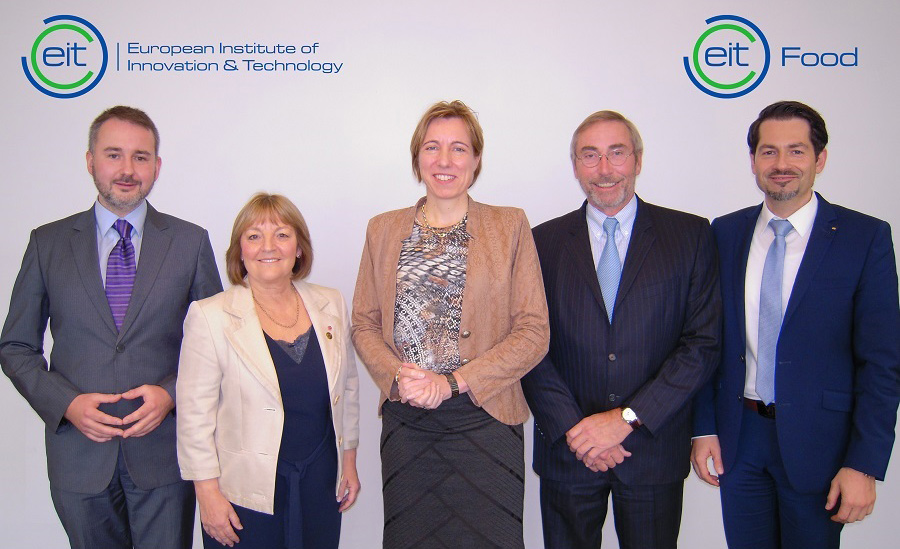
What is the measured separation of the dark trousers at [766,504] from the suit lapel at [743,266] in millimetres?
346

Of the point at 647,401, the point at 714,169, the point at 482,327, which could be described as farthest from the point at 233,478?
the point at 714,169

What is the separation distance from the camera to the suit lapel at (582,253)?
7.75 ft

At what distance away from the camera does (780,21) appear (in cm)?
351

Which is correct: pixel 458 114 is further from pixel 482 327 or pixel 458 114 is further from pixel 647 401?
pixel 647 401

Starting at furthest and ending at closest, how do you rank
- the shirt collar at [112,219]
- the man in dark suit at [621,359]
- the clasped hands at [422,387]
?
the shirt collar at [112,219] < the man in dark suit at [621,359] < the clasped hands at [422,387]

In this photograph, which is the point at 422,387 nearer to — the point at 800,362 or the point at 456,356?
the point at 456,356

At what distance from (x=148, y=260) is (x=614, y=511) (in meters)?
2.01

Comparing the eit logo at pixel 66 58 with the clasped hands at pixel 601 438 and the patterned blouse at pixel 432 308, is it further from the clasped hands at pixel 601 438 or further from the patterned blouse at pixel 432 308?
the clasped hands at pixel 601 438

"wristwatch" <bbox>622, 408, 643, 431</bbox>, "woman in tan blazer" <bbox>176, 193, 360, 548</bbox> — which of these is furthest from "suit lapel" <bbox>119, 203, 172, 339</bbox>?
"wristwatch" <bbox>622, 408, 643, 431</bbox>

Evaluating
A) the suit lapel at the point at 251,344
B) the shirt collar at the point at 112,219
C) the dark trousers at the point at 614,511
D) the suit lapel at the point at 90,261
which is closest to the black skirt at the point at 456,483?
the dark trousers at the point at 614,511

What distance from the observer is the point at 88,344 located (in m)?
2.40

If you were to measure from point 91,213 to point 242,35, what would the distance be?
140 centimetres

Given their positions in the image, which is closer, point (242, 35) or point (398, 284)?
point (398, 284)

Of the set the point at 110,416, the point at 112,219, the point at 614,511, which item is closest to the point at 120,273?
the point at 112,219
